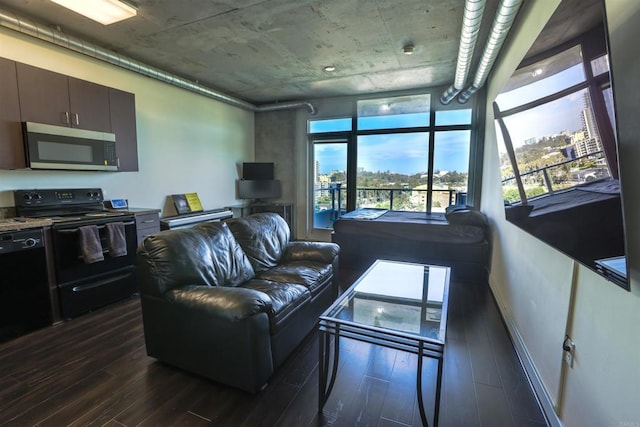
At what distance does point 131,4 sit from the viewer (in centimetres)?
241

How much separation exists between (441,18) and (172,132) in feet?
12.3

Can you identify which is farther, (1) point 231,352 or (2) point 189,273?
(2) point 189,273

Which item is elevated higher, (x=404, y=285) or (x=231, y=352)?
(x=404, y=285)

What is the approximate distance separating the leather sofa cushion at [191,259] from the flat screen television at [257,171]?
3491 mm

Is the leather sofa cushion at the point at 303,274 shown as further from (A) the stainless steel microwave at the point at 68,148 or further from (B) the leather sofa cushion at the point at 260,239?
(A) the stainless steel microwave at the point at 68,148

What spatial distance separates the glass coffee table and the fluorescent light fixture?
2.91 meters

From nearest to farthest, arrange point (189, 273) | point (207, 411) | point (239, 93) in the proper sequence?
1. point (207, 411)
2. point (189, 273)
3. point (239, 93)

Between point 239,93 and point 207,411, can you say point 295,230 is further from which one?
point 207,411

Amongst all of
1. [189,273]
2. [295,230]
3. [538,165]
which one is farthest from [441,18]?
[295,230]

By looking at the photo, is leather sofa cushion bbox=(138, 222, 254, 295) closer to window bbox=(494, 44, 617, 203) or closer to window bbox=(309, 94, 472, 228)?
window bbox=(494, 44, 617, 203)

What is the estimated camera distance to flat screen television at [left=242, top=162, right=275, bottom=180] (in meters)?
5.75

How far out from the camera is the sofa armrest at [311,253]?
2787 mm

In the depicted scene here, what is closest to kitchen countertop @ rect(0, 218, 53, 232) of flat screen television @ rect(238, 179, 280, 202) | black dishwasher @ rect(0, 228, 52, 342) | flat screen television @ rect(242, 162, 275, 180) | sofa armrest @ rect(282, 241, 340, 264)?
black dishwasher @ rect(0, 228, 52, 342)

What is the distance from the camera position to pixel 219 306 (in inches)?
65.3
